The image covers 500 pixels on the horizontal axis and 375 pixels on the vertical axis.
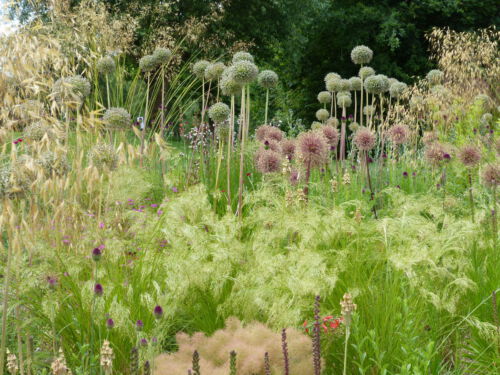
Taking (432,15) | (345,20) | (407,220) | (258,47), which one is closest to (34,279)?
(407,220)

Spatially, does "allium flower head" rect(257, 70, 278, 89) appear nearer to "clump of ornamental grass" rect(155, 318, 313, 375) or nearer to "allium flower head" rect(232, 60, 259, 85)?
"allium flower head" rect(232, 60, 259, 85)

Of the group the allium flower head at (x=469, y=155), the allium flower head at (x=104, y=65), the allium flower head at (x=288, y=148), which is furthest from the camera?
the allium flower head at (x=104, y=65)

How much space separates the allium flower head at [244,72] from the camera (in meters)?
3.58

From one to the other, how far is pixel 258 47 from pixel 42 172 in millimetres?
15209

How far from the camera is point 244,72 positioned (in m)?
3.58

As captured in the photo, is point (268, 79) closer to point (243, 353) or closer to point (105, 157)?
point (105, 157)

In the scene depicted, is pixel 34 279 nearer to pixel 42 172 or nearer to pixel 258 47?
pixel 42 172

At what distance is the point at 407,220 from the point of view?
2.43 m

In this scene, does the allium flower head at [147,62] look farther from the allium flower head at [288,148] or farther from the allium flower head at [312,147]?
the allium flower head at [312,147]

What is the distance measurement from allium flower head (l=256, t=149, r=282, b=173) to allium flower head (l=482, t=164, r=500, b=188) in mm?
1295

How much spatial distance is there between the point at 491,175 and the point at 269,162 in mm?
1374

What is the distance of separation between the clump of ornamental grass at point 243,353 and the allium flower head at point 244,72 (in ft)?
6.88

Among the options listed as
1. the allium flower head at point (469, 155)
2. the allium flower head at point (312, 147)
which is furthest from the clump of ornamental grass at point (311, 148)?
the allium flower head at point (469, 155)

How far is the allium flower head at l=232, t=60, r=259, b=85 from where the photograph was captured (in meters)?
Result: 3.58
